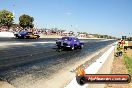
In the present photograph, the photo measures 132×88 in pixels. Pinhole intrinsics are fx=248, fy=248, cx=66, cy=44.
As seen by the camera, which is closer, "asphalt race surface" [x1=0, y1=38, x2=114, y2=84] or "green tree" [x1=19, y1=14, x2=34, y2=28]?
"asphalt race surface" [x1=0, y1=38, x2=114, y2=84]

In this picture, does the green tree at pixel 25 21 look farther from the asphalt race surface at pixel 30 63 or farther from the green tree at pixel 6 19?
the asphalt race surface at pixel 30 63

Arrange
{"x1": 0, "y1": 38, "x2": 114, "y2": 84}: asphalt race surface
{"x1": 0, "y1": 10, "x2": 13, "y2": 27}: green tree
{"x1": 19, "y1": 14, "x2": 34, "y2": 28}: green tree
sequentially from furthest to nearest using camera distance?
1. {"x1": 19, "y1": 14, "x2": 34, "y2": 28}: green tree
2. {"x1": 0, "y1": 10, "x2": 13, "y2": 27}: green tree
3. {"x1": 0, "y1": 38, "x2": 114, "y2": 84}: asphalt race surface

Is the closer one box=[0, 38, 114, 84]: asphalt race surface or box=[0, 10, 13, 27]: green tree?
box=[0, 38, 114, 84]: asphalt race surface

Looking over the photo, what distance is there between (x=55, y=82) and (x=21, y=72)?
204 cm

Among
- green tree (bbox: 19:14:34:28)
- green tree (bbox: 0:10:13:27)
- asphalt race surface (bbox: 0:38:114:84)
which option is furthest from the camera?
green tree (bbox: 19:14:34:28)

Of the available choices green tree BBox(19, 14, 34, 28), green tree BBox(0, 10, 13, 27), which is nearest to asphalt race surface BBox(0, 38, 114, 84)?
green tree BBox(0, 10, 13, 27)

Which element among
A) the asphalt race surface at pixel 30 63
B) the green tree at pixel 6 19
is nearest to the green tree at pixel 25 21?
the green tree at pixel 6 19

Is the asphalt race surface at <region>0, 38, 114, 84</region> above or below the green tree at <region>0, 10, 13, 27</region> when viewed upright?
below

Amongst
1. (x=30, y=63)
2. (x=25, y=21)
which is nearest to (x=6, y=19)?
(x=25, y=21)

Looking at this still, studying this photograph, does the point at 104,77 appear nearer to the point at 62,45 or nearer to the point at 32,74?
the point at 32,74

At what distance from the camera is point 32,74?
10.8 m

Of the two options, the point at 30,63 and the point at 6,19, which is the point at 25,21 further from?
the point at 30,63

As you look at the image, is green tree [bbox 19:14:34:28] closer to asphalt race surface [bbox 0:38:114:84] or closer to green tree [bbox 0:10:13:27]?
green tree [bbox 0:10:13:27]

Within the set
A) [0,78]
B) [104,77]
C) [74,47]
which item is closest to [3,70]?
[0,78]
